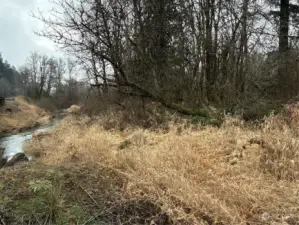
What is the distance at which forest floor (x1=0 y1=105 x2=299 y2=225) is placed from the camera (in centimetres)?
404

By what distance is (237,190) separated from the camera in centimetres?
428

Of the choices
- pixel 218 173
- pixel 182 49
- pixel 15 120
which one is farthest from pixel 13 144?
pixel 218 173

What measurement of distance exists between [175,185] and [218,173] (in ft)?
2.62

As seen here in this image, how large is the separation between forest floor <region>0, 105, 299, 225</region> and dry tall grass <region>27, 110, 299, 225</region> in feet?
0.04

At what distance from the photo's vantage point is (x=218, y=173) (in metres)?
4.97

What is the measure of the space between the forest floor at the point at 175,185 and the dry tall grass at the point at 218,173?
1cm

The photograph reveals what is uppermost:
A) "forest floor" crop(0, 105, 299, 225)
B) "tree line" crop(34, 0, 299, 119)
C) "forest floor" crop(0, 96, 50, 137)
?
"tree line" crop(34, 0, 299, 119)

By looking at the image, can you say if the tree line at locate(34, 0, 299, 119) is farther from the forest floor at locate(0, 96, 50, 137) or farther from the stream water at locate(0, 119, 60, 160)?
the forest floor at locate(0, 96, 50, 137)

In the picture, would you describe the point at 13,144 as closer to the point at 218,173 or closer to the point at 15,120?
the point at 15,120

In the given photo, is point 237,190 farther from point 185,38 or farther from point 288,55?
point 288,55

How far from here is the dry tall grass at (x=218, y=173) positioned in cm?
396

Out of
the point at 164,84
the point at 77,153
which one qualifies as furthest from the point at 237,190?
the point at 164,84

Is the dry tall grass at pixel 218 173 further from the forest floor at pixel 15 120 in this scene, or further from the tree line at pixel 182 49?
the forest floor at pixel 15 120

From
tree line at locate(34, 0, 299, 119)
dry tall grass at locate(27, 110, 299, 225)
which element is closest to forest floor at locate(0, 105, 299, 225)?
dry tall grass at locate(27, 110, 299, 225)
